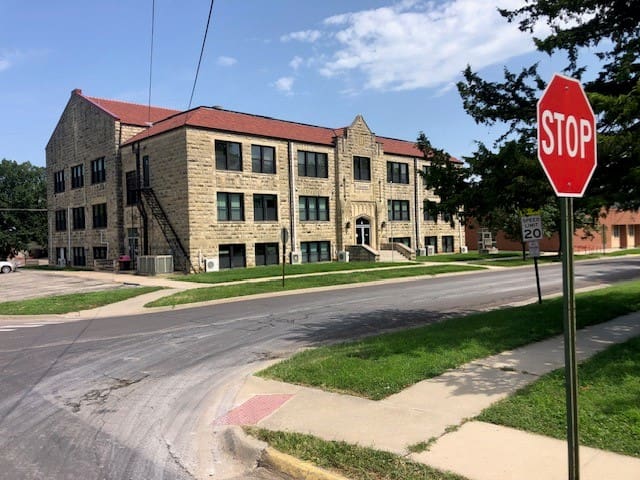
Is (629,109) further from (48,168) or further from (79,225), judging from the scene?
(48,168)

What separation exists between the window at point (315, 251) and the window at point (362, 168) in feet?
19.5

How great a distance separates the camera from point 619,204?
860 cm

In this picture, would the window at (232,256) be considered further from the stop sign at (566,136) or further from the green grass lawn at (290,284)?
the stop sign at (566,136)

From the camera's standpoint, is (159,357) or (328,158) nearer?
(159,357)

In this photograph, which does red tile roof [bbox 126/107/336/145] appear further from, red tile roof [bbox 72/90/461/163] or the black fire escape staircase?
the black fire escape staircase

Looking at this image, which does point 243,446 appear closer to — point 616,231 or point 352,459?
point 352,459

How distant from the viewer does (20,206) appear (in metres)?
68.9

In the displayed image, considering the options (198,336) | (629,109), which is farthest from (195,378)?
(629,109)

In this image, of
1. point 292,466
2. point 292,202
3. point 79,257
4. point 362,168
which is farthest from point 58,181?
point 292,466

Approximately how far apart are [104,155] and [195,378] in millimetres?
32200

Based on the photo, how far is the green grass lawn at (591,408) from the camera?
4.57m

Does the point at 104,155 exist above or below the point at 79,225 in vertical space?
above

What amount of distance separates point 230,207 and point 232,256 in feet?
9.60

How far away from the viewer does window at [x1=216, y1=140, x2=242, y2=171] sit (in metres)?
30.4
